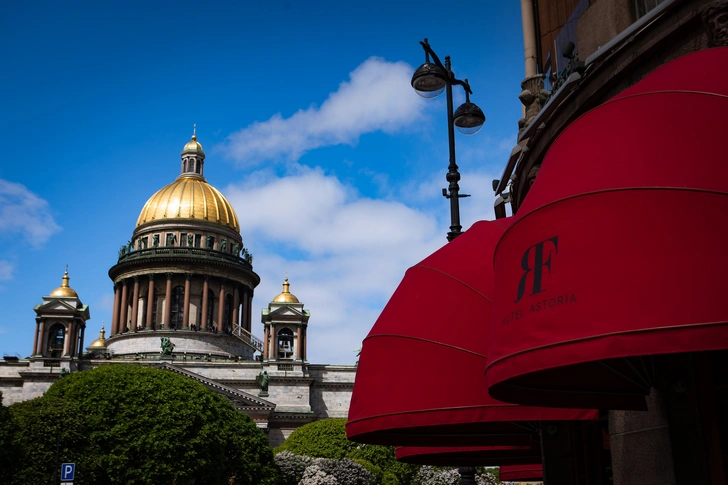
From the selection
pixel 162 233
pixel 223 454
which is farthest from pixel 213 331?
pixel 223 454

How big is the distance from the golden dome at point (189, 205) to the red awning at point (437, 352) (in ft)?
256

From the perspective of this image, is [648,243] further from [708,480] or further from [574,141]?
[708,480]

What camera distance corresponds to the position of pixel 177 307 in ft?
276

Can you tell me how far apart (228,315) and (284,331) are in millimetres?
10906

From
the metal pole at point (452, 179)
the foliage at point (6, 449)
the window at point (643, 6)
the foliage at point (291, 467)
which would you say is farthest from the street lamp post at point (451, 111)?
the foliage at point (291, 467)

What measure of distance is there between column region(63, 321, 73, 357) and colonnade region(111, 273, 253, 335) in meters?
9.29

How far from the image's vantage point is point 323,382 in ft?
251

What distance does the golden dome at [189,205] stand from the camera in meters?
89.1

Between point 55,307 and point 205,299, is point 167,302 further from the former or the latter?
point 55,307

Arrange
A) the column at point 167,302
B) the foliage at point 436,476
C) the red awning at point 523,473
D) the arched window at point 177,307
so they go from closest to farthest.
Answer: the red awning at point 523,473 < the foliage at point 436,476 < the column at point 167,302 < the arched window at point 177,307

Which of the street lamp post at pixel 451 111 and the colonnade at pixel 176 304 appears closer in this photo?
the street lamp post at pixel 451 111

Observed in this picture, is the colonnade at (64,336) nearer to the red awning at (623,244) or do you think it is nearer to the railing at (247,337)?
the railing at (247,337)

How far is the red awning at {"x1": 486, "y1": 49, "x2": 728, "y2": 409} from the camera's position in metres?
6.54

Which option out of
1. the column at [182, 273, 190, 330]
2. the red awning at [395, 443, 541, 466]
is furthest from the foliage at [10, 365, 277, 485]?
the column at [182, 273, 190, 330]
